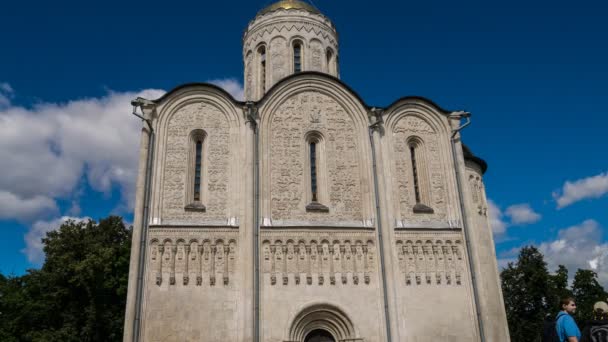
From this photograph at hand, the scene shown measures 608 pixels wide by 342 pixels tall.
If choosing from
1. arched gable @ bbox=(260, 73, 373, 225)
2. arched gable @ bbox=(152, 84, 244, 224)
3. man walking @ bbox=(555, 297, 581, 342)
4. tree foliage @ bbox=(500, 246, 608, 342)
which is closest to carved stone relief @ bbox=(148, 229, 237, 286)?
arched gable @ bbox=(152, 84, 244, 224)

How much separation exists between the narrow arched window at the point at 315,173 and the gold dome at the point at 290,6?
23.9 feet

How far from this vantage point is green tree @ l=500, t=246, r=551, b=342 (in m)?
27.1

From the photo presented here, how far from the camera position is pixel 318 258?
13.5 m

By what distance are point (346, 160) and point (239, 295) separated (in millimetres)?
5434

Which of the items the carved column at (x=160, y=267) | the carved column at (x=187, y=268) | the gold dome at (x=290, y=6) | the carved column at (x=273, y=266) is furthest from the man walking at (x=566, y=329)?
the gold dome at (x=290, y=6)

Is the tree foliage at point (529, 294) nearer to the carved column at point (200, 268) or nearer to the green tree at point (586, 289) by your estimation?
the green tree at point (586, 289)

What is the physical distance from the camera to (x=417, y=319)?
13242mm

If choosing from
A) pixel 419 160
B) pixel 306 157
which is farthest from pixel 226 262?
pixel 419 160

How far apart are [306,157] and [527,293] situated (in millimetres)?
19965

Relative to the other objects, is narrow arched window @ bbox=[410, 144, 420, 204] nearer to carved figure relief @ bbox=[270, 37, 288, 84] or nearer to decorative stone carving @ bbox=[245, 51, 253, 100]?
carved figure relief @ bbox=[270, 37, 288, 84]

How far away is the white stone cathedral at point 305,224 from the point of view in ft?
41.4

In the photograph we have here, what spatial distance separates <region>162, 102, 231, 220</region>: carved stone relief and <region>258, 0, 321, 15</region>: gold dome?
23.1 feet

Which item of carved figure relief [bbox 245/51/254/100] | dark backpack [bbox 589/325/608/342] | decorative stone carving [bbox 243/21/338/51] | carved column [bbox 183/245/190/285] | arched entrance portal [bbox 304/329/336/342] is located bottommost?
dark backpack [bbox 589/325/608/342]

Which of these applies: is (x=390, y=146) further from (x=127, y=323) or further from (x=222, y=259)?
(x=127, y=323)
